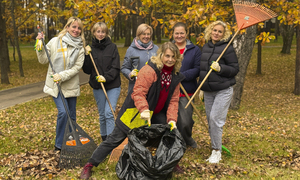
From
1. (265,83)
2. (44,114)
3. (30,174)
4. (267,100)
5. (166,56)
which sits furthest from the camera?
(265,83)

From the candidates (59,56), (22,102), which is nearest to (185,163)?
(59,56)

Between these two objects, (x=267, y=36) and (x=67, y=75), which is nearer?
(x=67, y=75)

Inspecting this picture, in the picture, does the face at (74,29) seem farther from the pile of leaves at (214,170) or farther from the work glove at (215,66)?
the pile of leaves at (214,170)

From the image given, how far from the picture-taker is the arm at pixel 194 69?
438 centimetres

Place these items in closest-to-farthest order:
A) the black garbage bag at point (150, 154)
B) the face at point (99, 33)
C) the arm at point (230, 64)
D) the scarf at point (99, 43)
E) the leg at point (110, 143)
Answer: the black garbage bag at point (150, 154)
the leg at point (110, 143)
the arm at point (230, 64)
the face at point (99, 33)
the scarf at point (99, 43)

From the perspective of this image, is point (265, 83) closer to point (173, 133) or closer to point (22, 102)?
point (22, 102)

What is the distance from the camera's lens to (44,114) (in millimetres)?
7695

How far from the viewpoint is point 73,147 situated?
4.00 meters

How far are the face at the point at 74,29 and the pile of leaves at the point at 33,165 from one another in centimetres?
175

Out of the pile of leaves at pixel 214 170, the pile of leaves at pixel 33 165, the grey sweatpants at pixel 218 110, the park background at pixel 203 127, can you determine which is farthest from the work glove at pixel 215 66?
the pile of leaves at pixel 33 165

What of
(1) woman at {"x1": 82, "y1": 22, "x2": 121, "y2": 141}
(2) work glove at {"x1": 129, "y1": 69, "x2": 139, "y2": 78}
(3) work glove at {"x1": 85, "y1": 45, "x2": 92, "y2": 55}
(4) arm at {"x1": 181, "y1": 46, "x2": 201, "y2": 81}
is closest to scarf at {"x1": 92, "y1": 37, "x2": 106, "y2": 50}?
(1) woman at {"x1": 82, "y1": 22, "x2": 121, "y2": 141}

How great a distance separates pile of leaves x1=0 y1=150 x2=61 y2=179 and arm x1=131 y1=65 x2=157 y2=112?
1.49 meters

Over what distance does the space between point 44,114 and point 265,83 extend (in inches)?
395

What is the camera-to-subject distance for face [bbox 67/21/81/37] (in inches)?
171
